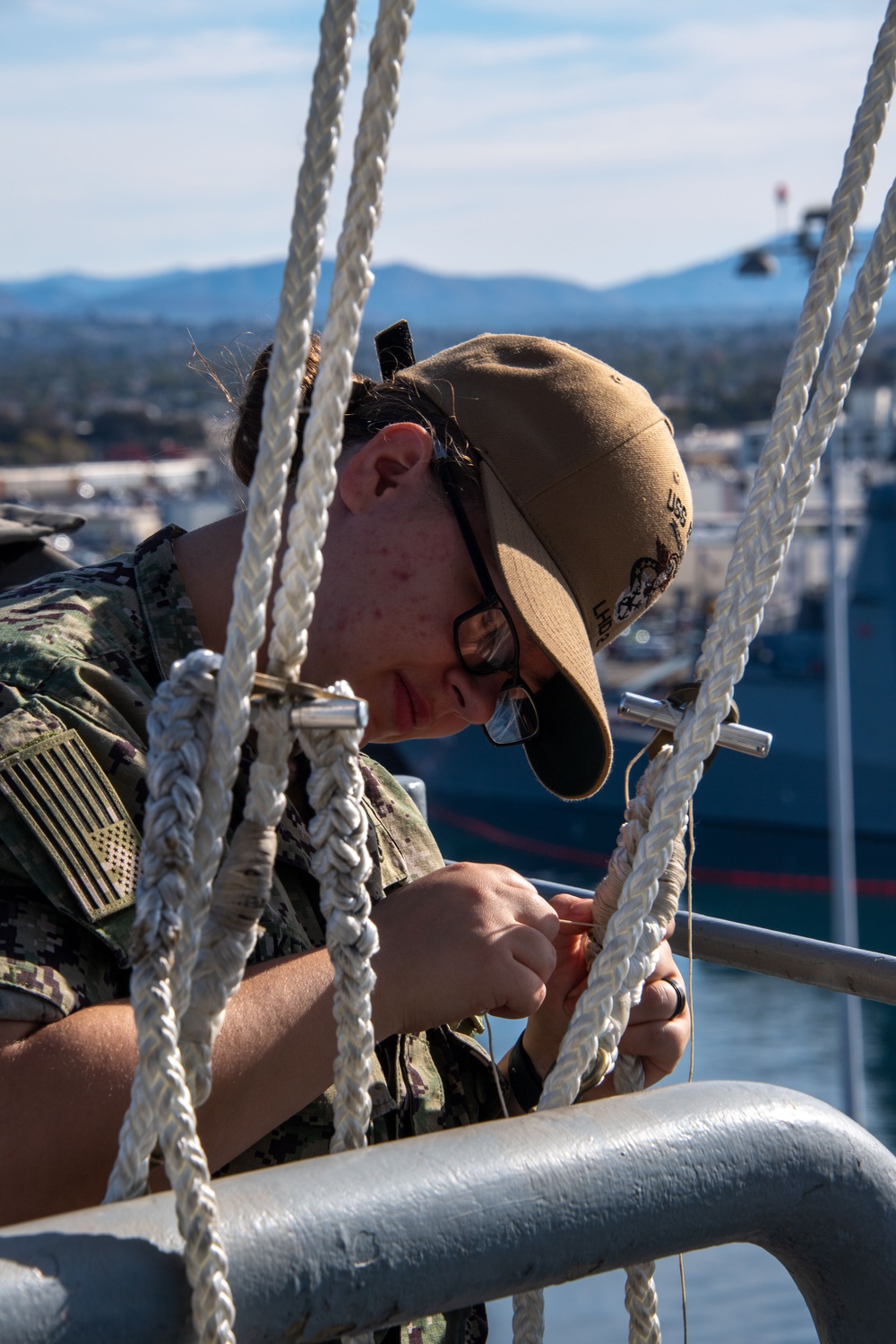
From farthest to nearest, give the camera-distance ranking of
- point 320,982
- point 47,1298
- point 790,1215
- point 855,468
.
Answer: point 855,468 < point 320,982 < point 790,1215 < point 47,1298

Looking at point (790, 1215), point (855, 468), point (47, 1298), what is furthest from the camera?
point (855, 468)

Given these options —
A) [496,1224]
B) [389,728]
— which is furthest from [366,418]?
[496,1224]

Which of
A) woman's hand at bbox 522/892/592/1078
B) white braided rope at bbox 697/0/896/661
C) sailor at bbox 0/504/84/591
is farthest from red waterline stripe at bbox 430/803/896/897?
white braided rope at bbox 697/0/896/661

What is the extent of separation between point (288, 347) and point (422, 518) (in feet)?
1.65

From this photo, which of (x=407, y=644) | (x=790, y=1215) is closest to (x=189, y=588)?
(x=407, y=644)

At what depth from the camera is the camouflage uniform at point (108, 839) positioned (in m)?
0.98

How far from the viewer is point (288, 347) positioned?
801mm

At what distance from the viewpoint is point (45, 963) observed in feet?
3.13

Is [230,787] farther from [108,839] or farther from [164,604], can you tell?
[164,604]

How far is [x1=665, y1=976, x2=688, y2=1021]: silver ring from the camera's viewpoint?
1362mm

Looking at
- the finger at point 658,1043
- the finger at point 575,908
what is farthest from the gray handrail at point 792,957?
the finger at point 658,1043

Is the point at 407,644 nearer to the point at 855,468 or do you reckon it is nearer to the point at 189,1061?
the point at 189,1061

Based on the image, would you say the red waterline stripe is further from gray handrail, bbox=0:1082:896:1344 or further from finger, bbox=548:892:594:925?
gray handrail, bbox=0:1082:896:1344

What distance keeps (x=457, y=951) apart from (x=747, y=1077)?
1562cm
